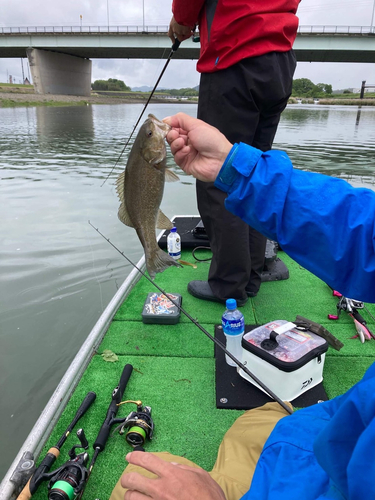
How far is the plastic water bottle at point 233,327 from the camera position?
2.72m

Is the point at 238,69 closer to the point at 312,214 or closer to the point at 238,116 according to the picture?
the point at 238,116

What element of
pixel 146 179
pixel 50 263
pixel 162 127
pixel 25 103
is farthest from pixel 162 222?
pixel 25 103

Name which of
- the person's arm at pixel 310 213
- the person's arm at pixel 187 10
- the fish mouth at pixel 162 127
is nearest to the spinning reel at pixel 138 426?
the person's arm at pixel 310 213

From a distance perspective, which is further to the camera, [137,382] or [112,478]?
[137,382]

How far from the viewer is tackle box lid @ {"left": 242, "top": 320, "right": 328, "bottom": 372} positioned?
233cm

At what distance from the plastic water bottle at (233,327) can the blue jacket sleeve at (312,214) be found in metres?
1.44

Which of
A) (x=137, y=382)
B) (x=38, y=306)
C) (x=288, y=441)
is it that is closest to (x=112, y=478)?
(x=137, y=382)

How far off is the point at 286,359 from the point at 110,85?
321 ft

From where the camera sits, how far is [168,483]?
3.83ft

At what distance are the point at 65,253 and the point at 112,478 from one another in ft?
13.4

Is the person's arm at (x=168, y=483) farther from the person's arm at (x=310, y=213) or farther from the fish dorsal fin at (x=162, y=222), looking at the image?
the fish dorsal fin at (x=162, y=222)

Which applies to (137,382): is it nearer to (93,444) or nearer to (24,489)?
(93,444)

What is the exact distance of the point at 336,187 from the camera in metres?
1.27

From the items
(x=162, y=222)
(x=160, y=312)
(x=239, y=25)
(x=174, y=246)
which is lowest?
(x=160, y=312)
